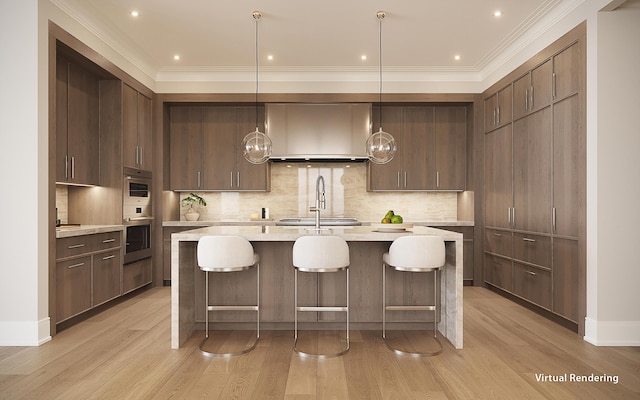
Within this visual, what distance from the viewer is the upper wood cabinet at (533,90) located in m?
4.24

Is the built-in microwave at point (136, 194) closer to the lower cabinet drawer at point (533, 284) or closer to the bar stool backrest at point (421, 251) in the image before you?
the bar stool backrest at point (421, 251)

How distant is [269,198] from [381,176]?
1.73m

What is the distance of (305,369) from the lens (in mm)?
2906

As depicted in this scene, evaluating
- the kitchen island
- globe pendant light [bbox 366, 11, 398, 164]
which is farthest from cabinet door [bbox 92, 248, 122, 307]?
globe pendant light [bbox 366, 11, 398, 164]

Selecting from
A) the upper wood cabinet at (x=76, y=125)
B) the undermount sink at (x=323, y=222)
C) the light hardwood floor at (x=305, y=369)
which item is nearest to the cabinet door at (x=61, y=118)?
the upper wood cabinet at (x=76, y=125)

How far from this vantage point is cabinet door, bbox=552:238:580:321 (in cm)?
375

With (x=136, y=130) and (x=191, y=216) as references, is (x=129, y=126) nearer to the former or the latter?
(x=136, y=130)

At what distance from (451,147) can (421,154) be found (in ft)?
1.47

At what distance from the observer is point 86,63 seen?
4.40 m

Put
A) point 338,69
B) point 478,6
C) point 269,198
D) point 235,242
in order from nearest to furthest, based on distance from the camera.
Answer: point 235,242 → point 478,6 → point 338,69 → point 269,198

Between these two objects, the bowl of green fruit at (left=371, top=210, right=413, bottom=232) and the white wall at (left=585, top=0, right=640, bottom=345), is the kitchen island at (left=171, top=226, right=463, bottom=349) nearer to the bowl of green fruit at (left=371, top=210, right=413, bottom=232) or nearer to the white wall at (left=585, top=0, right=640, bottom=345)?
the bowl of green fruit at (left=371, top=210, right=413, bottom=232)

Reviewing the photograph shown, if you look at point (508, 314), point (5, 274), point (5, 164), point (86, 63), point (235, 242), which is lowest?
point (508, 314)

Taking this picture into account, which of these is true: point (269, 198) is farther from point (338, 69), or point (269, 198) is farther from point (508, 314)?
point (508, 314)

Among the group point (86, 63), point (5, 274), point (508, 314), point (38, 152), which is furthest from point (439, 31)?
point (5, 274)
